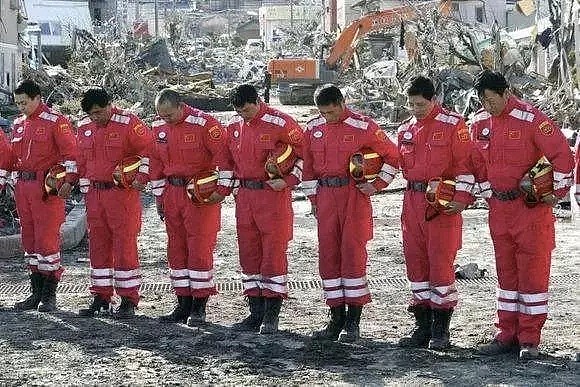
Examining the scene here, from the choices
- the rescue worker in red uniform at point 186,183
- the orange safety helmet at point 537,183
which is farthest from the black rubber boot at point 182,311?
the orange safety helmet at point 537,183

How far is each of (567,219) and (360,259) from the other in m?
6.47

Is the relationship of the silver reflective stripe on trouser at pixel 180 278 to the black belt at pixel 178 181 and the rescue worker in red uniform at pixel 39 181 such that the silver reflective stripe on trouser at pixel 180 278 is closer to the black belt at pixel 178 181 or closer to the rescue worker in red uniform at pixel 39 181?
the black belt at pixel 178 181

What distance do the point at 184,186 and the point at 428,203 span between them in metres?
2.02

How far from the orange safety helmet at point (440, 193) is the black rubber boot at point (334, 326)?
3.78ft

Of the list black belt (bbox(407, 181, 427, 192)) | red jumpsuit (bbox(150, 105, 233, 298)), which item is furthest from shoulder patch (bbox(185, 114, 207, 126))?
black belt (bbox(407, 181, 427, 192))

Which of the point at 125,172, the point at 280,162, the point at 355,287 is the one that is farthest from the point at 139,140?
the point at 355,287

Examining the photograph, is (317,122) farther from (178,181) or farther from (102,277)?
(102,277)

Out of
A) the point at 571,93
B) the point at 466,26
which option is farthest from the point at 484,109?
the point at 466,26

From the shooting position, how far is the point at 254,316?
7.96 meters

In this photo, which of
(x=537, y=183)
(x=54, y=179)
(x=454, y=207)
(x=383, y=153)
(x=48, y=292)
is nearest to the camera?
(x=537, y=183)

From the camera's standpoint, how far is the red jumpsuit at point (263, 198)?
769 centimetres

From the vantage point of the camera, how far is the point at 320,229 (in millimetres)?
7480

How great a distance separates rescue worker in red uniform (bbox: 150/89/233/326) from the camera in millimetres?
7973

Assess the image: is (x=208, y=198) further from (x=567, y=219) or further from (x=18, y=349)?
(x=567, y=219)
